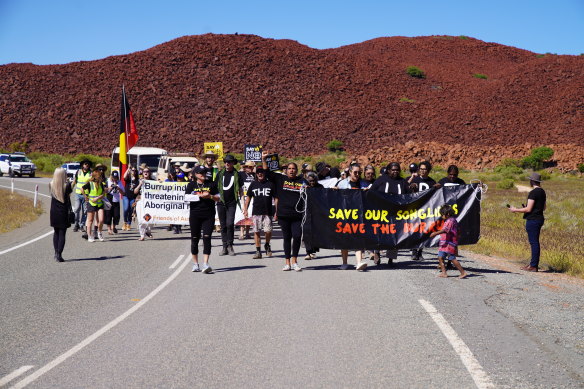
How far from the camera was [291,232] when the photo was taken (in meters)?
12.4

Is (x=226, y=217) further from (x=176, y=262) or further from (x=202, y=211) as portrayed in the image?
(x=202, y=211)

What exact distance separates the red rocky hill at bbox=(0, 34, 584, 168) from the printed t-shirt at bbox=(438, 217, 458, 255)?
61.3m

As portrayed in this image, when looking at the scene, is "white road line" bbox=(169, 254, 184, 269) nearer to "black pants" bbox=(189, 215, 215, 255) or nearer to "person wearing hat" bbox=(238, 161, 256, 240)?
"black pants" bbox=(189, 215, 215, 255)

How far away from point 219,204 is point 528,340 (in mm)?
8614

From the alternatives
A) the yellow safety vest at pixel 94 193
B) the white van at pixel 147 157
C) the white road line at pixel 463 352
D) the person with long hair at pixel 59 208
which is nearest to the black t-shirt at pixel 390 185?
the white road line at pixel 463 352

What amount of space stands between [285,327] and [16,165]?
49900 millimetres

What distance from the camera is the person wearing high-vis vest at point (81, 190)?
685 inches

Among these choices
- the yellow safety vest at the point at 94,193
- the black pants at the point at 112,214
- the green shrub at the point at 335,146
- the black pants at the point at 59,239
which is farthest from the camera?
the green shrub at the point at 335,146

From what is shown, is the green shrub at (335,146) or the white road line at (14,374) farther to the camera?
the green shrub at (335,146)

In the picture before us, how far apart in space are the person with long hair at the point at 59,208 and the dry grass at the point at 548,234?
30.0 feet

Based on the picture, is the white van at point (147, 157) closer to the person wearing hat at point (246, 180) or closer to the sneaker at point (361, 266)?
the person wearing hat at point (246, 180)

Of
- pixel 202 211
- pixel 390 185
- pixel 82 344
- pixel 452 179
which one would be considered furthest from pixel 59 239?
pixel 452 179

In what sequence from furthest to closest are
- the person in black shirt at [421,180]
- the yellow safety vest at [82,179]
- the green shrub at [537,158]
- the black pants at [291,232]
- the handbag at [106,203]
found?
1. the green shrub at [537,158]
2. the yellow safety vest at [82,179]
3. the handbag at [106,203]
4. the person in black shirt at [421,180]
5. the black pants at [291,232]

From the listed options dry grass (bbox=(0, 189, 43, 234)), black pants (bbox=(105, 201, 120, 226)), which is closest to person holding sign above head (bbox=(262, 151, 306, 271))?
black pants (bbox=(105, 201, 120, 226))
